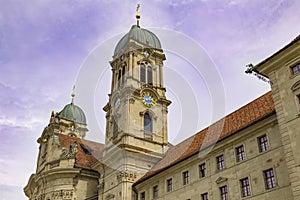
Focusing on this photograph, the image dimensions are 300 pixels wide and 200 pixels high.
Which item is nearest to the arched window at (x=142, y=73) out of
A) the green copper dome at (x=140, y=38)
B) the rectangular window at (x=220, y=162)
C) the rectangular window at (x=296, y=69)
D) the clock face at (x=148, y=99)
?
the clock face at (x=148, y=99)

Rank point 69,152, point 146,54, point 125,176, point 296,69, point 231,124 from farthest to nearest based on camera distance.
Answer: point 146,54 < point 69,152 < point 125,176 < point 231,124 < point 296,69

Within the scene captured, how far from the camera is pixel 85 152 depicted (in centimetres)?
5706

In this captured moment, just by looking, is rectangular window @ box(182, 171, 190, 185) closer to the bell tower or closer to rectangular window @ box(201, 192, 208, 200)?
rectangular window @ box(201, 192, 208, 200)

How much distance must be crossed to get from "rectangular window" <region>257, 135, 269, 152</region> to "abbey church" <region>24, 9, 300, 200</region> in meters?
0.08

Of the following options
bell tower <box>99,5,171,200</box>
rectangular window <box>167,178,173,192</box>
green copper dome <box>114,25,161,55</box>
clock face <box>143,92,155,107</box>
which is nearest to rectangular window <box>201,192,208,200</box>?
rectangular window <box>167,178,173,192</box>

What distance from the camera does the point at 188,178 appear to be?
32.7m

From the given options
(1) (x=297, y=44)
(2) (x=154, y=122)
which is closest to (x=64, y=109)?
(2) (x=154, y=122)

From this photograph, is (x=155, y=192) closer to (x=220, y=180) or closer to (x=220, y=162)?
(x=220, y=162)

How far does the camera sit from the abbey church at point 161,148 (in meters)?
23.4

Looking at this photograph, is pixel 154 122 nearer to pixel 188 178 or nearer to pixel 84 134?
pixel 188 178

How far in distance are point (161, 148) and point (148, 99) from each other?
24.4 feet

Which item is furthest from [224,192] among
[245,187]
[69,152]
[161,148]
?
[69,152]

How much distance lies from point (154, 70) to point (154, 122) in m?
9.26

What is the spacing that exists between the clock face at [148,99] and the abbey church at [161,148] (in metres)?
0.14
